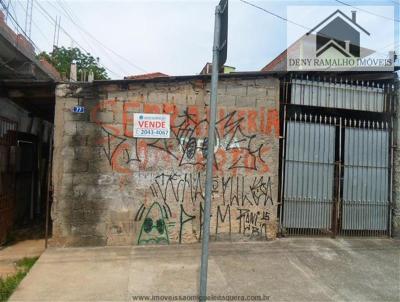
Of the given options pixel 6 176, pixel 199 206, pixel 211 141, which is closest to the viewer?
pixel 211 141

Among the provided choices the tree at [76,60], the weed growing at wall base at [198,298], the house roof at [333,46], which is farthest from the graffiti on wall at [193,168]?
the tree at [76,60]

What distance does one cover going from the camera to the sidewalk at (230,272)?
4664mm

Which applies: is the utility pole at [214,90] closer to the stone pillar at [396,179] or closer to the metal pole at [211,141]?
the metal pole at [211,141]

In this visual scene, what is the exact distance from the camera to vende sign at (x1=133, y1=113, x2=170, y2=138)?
645cm

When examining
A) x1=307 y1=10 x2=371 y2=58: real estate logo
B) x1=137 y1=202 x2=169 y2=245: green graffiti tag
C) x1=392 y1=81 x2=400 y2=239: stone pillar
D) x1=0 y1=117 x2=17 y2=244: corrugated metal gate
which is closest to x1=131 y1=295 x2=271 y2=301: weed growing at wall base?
x1=137 y1=202 x2=169 y2=245: green graffiti tag

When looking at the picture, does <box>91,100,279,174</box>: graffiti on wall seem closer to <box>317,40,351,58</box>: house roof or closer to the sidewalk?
the sidewalk

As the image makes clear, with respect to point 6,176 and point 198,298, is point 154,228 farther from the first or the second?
point 6,176

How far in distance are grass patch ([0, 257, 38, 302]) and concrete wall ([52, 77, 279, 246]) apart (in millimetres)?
545

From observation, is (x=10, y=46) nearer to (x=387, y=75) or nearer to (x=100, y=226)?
(x=100, y=226)

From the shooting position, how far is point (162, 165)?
652 centimetres

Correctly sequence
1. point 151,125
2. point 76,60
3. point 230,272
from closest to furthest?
point 230,272 < point 151,125 < point 76,60

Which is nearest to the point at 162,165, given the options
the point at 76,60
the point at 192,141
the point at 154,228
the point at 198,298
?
the point at 192,141

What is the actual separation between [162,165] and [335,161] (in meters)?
3.26

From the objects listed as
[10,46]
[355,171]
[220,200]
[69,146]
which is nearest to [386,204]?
[355,171]
